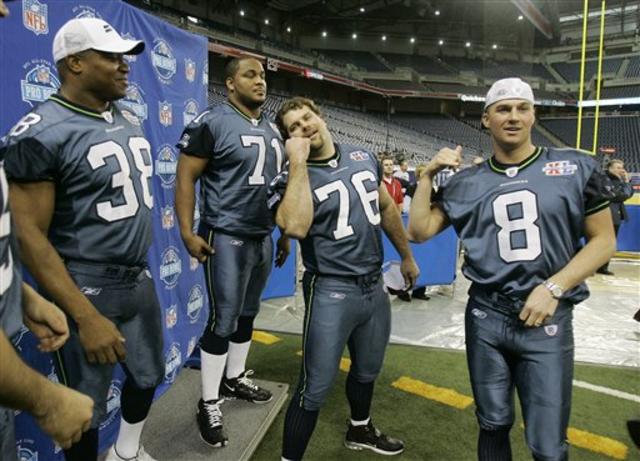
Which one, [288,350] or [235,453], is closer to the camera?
[235,453]

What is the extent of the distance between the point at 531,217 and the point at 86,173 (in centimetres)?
172

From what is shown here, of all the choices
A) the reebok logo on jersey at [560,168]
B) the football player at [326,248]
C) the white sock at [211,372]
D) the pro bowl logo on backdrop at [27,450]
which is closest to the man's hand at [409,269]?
the football player at [326,248]

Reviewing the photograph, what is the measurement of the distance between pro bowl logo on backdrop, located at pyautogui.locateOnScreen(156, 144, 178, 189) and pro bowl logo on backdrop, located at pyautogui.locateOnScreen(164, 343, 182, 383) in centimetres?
117

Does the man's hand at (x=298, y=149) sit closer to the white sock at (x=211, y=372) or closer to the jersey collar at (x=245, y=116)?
the jersey collar at (x=245, y=116)

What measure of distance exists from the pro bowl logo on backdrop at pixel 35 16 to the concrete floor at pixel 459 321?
3273mm

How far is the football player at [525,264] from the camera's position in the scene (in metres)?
1.80

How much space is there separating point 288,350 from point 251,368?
0.48 meters

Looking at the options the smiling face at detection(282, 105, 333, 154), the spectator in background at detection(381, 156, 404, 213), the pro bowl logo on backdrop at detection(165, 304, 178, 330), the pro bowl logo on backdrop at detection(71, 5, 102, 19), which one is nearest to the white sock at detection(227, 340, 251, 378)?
the pro bowl logo on backdrop at detection(165, 304, 178, 330)

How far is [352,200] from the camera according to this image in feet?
7.32

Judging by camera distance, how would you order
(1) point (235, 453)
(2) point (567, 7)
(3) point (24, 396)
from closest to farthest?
1. (3) point (24, 396)
2. (1) point (235, 453)
3. (2) point (567, 7)

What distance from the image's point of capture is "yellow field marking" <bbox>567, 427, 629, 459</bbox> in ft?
8.82

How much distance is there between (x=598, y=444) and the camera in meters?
2.78

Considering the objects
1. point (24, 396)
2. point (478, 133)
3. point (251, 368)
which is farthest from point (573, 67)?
point (24, 396)

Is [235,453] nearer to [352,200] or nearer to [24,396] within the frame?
[352,200]
